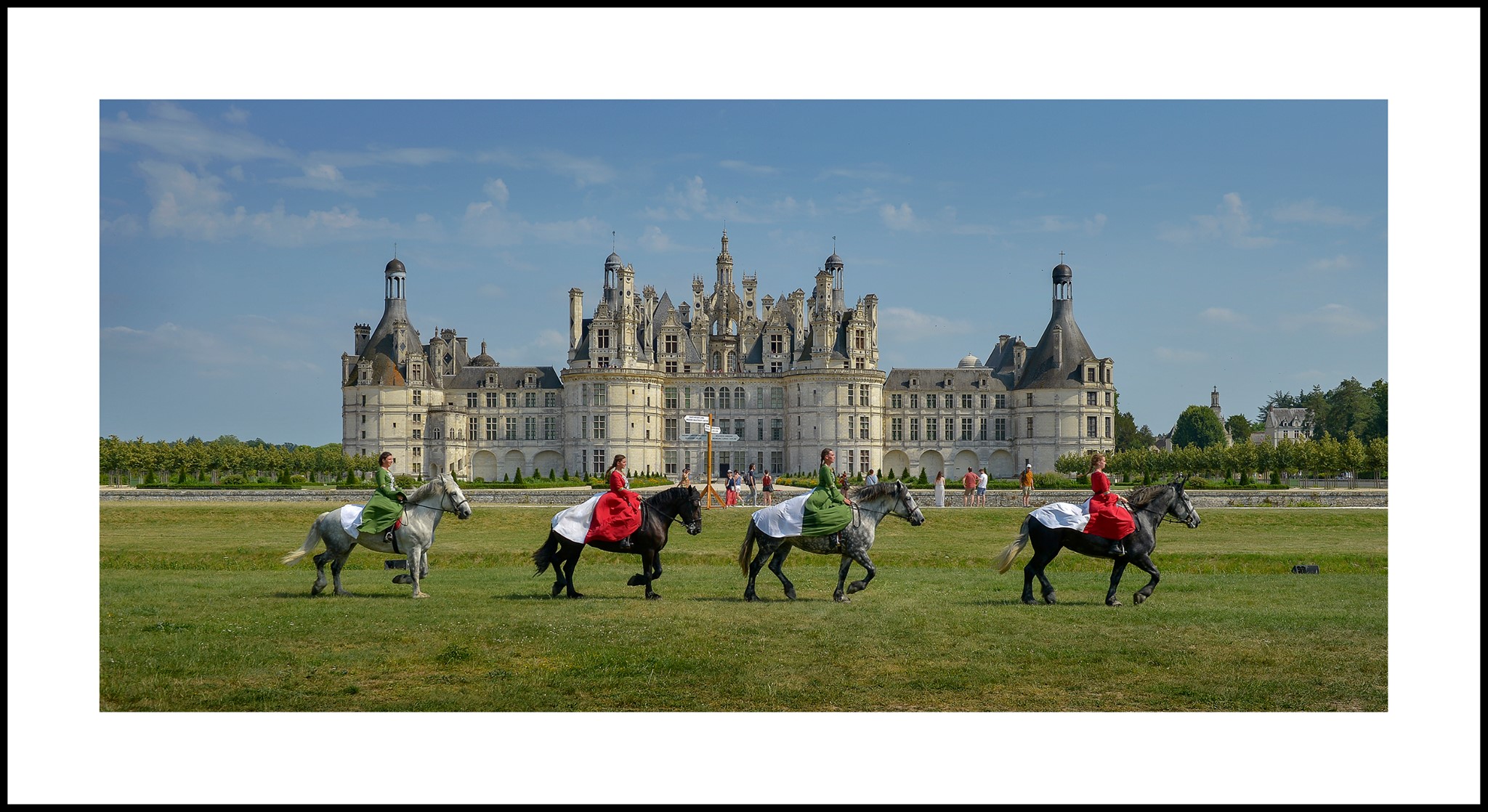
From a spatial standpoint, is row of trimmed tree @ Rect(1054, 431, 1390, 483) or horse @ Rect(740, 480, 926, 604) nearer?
horse @ Rect(740, 480, 926, 604)

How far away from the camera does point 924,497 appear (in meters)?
45.8

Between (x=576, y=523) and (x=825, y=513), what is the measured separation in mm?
3485

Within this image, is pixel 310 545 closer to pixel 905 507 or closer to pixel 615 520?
pixel 615 520

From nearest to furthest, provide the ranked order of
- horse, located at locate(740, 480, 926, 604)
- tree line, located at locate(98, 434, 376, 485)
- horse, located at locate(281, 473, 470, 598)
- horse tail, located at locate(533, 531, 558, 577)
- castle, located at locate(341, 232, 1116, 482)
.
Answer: horse, located at locate(740, 480, 926, 604)
horse, located at locate(281, 473, 470, 598)
horse tail, located at locate(533, 531, 558, 577)
tree line, located at locate(98, 434, 376, 485)
castle, located at locate(341, 232, 1116, 482)

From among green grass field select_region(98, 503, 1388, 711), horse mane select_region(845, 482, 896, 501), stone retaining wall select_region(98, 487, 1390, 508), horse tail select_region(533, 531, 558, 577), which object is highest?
horse mane select_region(845, 482, 896, 501)

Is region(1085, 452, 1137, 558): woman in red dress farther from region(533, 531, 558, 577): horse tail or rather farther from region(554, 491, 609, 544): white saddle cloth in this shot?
A: region(533, 531, 558, 577): horse tail

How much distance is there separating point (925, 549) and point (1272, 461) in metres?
40.7

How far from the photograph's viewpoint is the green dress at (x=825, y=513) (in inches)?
583

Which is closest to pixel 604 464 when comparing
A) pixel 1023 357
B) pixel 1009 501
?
pixel 1023 357

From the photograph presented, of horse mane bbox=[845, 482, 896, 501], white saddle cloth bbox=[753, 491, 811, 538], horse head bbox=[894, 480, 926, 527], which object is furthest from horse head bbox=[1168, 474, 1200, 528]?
white saddle cloth bbox=[753, 491, 811, 538]

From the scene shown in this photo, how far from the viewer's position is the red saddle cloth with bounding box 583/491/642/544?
1529 centimetres

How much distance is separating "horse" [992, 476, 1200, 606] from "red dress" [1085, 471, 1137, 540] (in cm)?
11

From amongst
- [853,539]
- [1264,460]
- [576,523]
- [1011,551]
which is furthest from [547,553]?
[1264,460]
